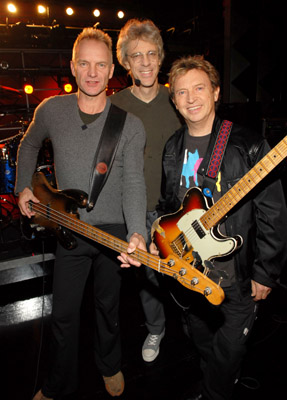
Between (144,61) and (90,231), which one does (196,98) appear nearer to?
(144,61)

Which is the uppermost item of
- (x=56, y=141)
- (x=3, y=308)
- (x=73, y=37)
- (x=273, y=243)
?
(x=73, y=37)

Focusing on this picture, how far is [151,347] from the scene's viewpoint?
257cm

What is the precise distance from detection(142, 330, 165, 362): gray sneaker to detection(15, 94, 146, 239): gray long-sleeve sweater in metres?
1.25

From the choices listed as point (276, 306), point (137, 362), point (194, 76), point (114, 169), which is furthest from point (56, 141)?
point (276, 306)

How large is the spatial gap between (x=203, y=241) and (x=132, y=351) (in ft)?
5.03

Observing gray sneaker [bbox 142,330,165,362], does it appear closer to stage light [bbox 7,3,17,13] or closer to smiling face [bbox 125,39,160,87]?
smiling face [bbox 125,39,160,87]

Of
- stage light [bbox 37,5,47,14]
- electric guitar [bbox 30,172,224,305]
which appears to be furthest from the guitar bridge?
stage light [bbox 37,5,47,14]

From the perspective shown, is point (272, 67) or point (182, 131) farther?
point (272, 67)

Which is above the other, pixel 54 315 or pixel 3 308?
pixel 54 315

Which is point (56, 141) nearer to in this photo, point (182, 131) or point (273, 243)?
point (182, 131)

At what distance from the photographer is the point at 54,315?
1.92 meters

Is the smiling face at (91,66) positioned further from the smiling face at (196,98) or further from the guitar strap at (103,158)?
the smiling face at (196,98)

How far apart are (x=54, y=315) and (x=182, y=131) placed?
1465 mm

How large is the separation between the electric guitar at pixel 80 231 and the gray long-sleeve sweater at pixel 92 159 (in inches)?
3.9
